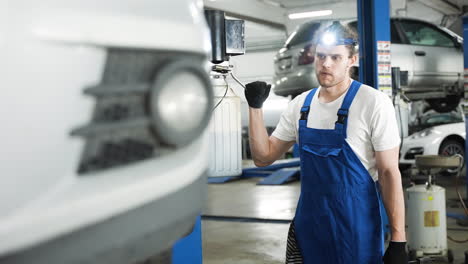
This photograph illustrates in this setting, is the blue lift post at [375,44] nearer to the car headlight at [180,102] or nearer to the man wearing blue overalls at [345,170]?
the man wearing blue overalls at [345,170]

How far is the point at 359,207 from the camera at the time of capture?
2.05 meters

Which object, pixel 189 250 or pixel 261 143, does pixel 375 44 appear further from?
pixel 189 250

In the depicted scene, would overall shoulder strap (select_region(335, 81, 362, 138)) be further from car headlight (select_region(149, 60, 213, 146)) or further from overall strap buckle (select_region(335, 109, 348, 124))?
car headlight (select_region(149, 60, 213, 146))

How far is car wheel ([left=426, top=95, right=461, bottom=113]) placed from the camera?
9.08 m

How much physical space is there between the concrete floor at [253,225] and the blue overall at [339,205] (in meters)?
2.07

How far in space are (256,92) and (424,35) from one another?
662cm

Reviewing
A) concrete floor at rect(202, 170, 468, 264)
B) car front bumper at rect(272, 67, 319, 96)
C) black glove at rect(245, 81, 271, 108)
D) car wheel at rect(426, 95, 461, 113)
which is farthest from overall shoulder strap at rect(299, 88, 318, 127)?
car wheel at rect(426, 95, 461, 113)

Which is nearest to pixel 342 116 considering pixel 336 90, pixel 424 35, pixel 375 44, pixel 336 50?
pixel 336 90

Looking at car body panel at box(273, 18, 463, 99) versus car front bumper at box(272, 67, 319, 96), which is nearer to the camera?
car front bumper at box(272, 67, 319, 96)

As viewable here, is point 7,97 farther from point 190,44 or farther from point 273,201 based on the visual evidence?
point 273,201

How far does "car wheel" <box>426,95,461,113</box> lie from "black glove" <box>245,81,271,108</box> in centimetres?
748

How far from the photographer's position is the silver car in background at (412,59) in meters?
7.45

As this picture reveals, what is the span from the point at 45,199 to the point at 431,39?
8274 mm

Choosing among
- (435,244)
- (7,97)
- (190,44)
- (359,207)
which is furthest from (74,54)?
(435,244)
